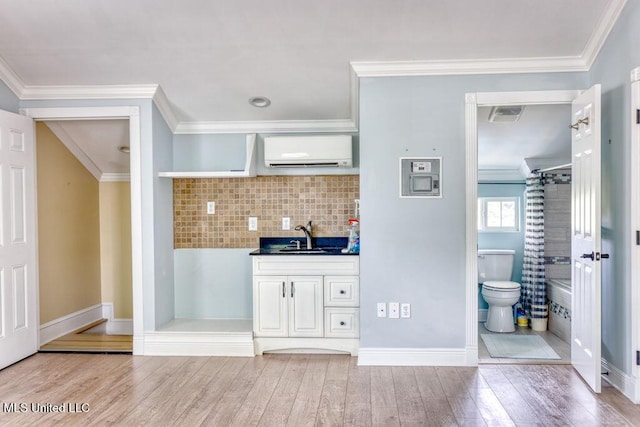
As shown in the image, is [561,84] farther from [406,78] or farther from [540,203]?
[540,203]

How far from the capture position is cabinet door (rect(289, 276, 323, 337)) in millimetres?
3535

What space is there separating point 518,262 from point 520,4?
2.98 metres

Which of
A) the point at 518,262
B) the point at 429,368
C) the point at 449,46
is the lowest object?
the point at 429,368

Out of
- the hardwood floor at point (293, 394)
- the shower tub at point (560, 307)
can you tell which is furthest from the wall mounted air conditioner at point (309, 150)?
the shower tub at point (560, 307)

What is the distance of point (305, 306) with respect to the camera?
3.54 m

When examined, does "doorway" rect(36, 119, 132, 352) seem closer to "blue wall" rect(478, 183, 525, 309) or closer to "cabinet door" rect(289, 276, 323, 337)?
"cabinet door" rect(289, 276, 323, 337)

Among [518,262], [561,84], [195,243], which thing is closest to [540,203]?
[518,262]

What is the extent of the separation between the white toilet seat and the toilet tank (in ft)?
0.73

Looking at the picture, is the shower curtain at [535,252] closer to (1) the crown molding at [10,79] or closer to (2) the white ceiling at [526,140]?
(2) the white ceiling at [526,140]

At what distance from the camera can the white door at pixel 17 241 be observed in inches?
130

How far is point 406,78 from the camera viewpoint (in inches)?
130

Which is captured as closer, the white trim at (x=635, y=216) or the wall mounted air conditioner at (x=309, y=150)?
the white trim at (x=635, y=216)

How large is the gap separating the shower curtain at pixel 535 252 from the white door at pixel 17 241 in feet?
15.0

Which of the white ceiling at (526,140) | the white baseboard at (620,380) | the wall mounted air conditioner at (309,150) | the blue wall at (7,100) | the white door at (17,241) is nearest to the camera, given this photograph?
the white baseboard at (620,380)
